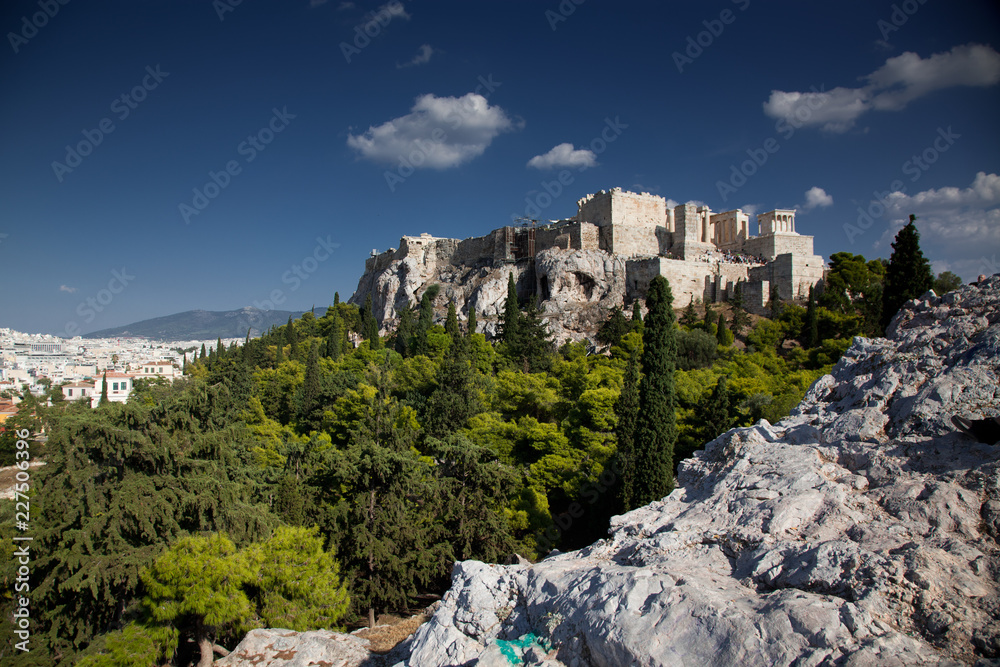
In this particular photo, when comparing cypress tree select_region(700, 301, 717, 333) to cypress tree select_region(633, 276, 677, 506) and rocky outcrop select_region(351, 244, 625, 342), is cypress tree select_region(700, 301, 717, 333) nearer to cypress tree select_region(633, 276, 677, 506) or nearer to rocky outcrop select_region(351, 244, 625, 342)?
rocky outcrop select_region(351, 244, 625, 342)

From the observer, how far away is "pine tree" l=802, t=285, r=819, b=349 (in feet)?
96.9

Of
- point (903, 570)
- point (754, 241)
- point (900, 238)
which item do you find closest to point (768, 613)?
point (903, 570)

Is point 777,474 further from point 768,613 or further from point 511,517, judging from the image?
point 511,517

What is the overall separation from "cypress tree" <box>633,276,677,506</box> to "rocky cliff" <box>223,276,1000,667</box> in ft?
28.0

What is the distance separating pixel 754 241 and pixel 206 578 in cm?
4040

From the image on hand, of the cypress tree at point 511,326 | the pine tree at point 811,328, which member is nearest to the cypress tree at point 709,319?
the pine tree at point 811,328

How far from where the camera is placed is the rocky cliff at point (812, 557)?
375cm

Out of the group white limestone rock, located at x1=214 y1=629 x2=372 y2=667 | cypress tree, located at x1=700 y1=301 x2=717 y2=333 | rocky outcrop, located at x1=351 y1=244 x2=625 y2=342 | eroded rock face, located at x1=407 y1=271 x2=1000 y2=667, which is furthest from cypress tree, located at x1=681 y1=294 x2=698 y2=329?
white limestone rock, located at x1=214 y1=629 x2=372 y2=667

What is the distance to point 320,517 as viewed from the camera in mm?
12750

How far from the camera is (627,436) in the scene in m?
17.5

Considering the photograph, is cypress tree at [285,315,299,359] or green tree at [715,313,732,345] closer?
green tree at [715,313,732,345]

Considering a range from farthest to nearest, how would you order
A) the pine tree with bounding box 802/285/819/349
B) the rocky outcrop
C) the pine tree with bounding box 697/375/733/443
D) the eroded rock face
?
1. the rocky outcrop
2. the pine tree with bounding box 802/285/819/349
3. the pine tree with bounding box 697/375/733/443
4. the eroded rock face

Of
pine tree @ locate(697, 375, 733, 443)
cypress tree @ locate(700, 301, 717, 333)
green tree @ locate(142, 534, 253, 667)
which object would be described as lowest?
green tree @ locate(142, 534, 253, 667)

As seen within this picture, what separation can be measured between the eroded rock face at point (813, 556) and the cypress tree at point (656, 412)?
8602mm
